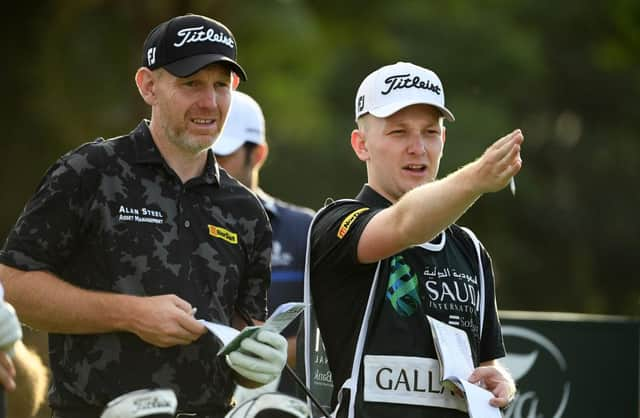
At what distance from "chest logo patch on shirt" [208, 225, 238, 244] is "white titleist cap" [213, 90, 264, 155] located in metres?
2.23

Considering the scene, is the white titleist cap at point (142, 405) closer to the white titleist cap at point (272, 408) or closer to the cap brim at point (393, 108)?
the white titleist cap at point (272, 408)

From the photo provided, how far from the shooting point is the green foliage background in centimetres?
1689

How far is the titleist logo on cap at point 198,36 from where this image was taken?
14.9 feet

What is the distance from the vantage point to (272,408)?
417cm

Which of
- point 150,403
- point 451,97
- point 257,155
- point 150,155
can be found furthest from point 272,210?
point 451,97

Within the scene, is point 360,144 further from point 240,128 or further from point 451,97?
point 451,97

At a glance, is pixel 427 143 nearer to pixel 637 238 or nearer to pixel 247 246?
pixel 247 246

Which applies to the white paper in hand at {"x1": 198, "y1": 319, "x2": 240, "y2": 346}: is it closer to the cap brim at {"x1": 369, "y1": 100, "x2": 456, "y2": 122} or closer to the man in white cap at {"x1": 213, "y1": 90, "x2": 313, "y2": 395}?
the cap brim at {"x1": 369, "y1": 100, "x2": 456, "y2": 122}

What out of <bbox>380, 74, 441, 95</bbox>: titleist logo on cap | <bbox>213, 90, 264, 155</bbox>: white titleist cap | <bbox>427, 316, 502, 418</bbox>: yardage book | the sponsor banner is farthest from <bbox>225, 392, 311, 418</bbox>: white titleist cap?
the sponsor banner

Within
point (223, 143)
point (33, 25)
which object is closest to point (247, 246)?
point (223, 143)

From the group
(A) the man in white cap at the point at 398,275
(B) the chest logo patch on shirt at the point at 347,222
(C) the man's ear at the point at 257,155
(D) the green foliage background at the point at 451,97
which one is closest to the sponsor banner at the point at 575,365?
(C) the man's ear at the point at 257,155

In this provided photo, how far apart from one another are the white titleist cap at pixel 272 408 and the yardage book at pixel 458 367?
635mm

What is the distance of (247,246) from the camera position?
4656mm

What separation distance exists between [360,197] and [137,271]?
1.09 meters
